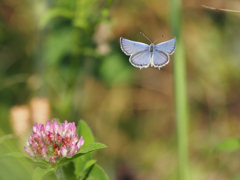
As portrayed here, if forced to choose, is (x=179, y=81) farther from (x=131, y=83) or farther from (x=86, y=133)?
(x=131, y=83)

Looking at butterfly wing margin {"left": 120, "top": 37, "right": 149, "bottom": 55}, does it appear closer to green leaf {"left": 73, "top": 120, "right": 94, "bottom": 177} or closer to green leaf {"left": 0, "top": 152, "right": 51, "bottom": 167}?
green leaf {"left": 73, "top": 120, "right": 94, "bottom": 177}

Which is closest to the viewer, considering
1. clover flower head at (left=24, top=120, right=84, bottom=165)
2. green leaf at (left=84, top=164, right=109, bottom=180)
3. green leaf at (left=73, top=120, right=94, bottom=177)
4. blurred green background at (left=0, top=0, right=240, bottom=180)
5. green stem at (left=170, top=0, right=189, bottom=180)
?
clover flower head at (left=24, top=120, right=84, bottom=165)

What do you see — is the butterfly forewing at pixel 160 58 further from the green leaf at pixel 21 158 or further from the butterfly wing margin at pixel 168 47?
the green leaf at pixel 21 158

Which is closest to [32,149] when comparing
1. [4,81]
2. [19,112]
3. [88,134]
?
A: [88,134]

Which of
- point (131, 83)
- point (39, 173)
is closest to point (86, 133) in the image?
point (39, 173)

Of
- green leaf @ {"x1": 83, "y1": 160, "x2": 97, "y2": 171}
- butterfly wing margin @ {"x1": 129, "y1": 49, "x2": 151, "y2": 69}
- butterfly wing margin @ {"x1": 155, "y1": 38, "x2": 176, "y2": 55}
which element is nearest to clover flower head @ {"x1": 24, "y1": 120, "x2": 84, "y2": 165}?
green leaf @ {"x1": 83, "y1": 160, "x2": 97, "y2": 171}

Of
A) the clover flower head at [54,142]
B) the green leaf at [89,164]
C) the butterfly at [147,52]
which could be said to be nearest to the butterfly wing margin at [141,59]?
the butterfly at [147,52]

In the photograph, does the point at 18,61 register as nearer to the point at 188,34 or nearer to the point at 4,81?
the point at 4,81

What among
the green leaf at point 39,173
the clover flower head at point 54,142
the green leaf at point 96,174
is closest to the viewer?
the green leaf at point 39,173
